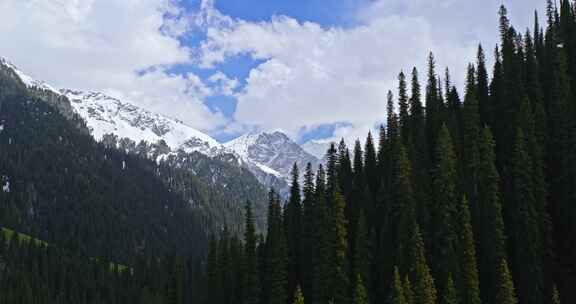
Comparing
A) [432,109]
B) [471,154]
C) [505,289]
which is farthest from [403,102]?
[505,289]

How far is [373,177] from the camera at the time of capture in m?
134

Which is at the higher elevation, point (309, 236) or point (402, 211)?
point (402, 211)

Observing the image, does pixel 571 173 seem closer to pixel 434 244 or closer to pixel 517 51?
pixel 434 244

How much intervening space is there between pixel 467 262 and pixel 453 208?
376 inches

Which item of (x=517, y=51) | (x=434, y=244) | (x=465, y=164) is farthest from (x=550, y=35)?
(x=434, y=244)

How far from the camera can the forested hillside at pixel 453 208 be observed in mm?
90125

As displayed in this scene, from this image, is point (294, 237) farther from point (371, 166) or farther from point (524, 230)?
point (524, 230)

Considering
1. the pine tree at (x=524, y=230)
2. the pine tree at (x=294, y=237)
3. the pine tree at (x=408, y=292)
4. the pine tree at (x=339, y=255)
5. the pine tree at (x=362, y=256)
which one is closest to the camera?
the pine tree at (x=408, y=292)

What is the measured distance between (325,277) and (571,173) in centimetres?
4233

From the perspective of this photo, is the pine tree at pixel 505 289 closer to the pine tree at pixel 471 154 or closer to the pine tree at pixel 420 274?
the pine tree at pixel 420 274

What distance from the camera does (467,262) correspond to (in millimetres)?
89188

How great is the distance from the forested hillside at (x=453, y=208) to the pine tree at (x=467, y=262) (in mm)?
172

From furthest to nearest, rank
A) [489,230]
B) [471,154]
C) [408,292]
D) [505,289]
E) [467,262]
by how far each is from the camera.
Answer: [471,154] < [489,230] < [467,262] < [408,292] < [505,289]

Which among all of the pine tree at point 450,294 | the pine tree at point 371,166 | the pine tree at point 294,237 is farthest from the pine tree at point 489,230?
the pine tree at point 294,237
